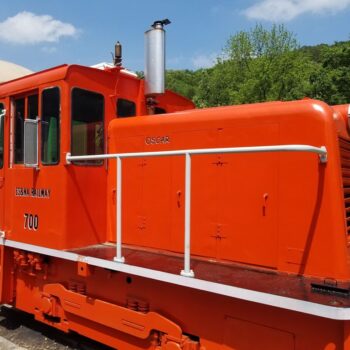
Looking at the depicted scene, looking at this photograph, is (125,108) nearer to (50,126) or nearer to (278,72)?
(50,126)

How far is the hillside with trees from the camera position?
25.4 m

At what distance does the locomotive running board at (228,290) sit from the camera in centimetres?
247

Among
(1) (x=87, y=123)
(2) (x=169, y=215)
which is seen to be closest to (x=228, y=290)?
(2) (x=169, y=215)

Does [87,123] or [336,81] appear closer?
[87,123]

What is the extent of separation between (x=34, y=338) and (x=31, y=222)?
1530 millimetres

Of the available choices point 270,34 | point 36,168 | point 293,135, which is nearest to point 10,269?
point 36,168

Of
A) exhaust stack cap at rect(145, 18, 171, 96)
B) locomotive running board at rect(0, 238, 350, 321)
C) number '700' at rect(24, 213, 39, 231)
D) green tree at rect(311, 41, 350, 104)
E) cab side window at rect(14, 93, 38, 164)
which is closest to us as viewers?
locomotive running board at rect(0, 238, 350, 321)

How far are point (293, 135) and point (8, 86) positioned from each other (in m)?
3.73

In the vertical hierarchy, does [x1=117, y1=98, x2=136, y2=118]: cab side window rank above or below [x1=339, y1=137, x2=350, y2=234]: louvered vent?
above

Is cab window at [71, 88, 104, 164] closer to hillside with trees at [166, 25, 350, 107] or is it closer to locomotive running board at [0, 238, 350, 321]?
locomotive running board at [0, 238, 350, 321]

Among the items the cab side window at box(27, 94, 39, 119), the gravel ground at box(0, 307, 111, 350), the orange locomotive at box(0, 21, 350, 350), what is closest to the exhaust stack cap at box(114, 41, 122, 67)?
the orange locomotive at box(0, 21, 350, 350)

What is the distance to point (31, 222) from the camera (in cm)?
480

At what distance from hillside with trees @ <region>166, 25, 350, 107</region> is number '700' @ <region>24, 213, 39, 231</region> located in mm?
23451

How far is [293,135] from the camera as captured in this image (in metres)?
3.30
